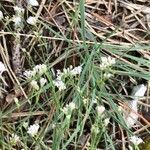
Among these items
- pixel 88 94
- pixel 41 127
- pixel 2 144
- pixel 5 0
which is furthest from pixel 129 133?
pixel 5 0

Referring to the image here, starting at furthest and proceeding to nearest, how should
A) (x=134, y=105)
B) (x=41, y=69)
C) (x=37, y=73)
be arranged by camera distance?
(x=134, y=105)
(x=37, y=73)
(x=41, y=69)

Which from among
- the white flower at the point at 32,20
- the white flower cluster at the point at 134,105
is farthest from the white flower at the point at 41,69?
the white flower cluster at the point at 134,105

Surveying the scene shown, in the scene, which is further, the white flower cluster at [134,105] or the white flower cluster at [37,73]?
the white flower cluster at [134,105]

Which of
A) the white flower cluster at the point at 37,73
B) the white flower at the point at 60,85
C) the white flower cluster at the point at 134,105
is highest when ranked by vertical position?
the white flower cluster at the point at 37,73

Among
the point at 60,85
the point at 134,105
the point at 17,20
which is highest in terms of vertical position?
the point at 17,20

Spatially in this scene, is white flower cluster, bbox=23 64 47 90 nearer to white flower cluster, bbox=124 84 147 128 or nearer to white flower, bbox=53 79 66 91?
white flower, bbox=53 79 66 91

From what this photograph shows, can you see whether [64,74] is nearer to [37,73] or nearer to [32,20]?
[37,73]

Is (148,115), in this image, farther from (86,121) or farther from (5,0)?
(5,0)

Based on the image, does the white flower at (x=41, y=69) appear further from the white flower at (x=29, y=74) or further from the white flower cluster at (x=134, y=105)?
the white flower cluster at (x=134, y=105)

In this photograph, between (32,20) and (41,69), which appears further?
(32,20)

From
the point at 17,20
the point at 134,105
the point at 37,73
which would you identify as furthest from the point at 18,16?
the point at 134,105

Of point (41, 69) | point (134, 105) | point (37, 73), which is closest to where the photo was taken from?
point (41, 69)
